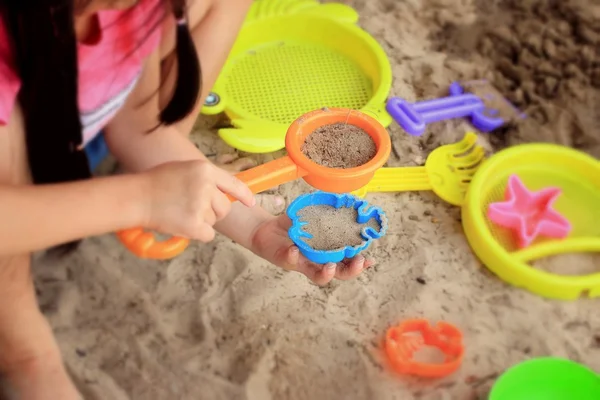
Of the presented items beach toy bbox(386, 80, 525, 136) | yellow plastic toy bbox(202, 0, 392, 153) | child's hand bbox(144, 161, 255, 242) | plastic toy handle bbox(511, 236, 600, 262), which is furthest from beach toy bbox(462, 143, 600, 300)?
child's hand bbox(144, 161, 255, 242)

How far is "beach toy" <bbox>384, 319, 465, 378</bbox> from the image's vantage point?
92 centimetres

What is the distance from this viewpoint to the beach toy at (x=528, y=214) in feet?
3.52

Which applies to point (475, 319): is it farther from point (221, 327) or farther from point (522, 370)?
point (221, 327)

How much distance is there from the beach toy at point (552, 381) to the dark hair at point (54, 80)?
0.57 metres

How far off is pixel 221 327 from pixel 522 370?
1.36ft

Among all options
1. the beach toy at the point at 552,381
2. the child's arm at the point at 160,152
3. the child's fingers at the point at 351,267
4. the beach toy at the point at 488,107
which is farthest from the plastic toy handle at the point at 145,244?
the beach toy at the point at 488,107

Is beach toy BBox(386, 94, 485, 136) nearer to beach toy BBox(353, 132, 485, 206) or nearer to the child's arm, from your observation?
beach toy BBox(353, 132, 485, 206)

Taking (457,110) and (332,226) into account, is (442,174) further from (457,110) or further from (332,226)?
(332,226)

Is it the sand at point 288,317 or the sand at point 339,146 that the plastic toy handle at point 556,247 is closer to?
the sand at point 288,317

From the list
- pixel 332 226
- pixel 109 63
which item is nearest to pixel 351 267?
pixel 332 226

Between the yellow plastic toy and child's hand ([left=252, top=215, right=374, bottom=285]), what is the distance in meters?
0.26

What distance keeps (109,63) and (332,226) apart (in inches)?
13.4

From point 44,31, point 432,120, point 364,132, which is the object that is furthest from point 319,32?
point 44,31

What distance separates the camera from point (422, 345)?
96 cm
